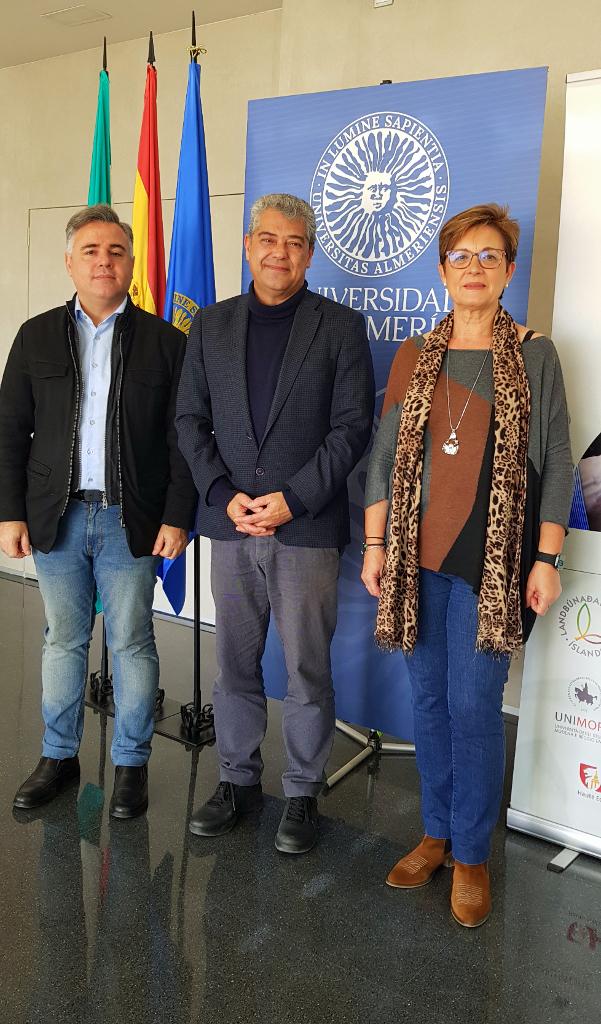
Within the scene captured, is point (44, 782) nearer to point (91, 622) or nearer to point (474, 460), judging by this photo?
point (91, 622)

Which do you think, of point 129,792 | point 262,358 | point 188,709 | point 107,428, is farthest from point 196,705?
point 262,358

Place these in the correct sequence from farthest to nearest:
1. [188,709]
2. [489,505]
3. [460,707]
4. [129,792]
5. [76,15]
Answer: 1. [76,15]
2. [188,709]
3. [129,792]
4. [460,707]
5. [489,505]

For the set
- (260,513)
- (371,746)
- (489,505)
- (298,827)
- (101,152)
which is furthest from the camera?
(101,152)

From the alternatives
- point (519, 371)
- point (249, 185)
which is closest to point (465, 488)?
point (519, 371)

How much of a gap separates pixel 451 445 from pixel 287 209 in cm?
87

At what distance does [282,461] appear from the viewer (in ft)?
8.08

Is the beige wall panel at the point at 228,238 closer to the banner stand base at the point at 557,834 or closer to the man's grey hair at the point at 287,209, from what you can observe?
the man's grey hair at the point at 287,209

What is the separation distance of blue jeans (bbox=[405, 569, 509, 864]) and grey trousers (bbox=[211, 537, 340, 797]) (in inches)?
14.2

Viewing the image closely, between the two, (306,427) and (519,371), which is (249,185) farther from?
(519,371)

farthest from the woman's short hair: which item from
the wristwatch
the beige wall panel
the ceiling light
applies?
the ceiling light

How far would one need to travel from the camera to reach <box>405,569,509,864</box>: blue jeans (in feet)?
7.16

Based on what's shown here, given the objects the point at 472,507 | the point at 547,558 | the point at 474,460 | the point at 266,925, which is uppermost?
the point at 474,460

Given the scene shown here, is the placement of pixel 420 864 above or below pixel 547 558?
below

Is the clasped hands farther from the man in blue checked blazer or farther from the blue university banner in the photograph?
the blue university banner
